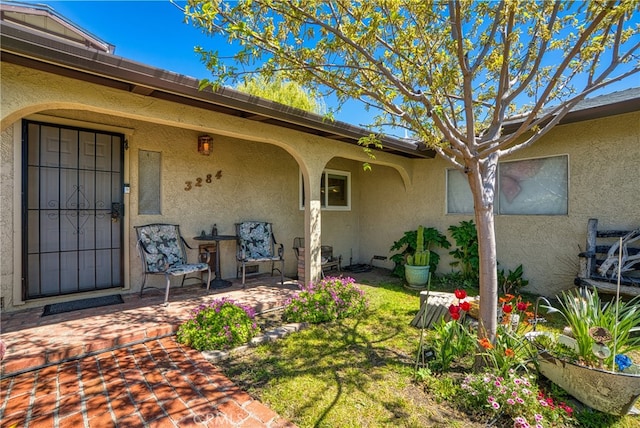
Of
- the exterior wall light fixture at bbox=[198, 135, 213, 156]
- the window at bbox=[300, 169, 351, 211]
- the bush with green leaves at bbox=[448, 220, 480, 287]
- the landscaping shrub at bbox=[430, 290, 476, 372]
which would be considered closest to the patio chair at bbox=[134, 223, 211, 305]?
the exterior wall light fixture at bbox=[198, 135, 213, 156]

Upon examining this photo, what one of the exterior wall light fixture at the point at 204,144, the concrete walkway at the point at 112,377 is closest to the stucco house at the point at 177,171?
the exterior wall light fixture at the point at 204,144

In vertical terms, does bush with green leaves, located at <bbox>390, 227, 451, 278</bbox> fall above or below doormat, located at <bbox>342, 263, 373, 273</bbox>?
above

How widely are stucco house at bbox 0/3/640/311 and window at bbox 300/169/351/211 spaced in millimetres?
1193

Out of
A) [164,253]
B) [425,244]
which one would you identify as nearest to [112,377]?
[164,253]

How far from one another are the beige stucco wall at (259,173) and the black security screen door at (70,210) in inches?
8.2

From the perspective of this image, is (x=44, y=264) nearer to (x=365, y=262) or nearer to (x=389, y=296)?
(x=389, y=296)

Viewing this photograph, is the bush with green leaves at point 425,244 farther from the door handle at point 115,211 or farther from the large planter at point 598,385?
the door handle at point 115,211

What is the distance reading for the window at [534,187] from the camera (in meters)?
5.89

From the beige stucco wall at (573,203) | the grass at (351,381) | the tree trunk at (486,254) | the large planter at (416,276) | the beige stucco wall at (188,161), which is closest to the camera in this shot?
the grass at (351,381)

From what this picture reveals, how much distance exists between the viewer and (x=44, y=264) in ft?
15.7

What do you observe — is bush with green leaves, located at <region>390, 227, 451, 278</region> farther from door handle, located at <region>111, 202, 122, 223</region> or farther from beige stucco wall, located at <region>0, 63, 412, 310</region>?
door handle, located at <region>111, 202, 122, 223</region>

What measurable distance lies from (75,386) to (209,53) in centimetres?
336

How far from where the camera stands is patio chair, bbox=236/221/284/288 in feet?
20.5

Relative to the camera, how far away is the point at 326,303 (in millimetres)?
4793
